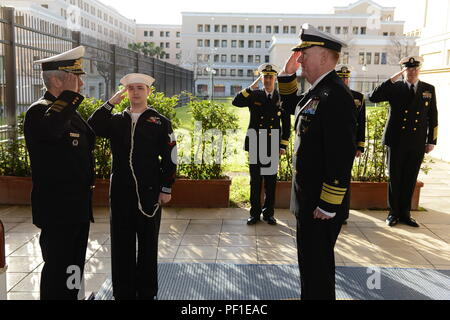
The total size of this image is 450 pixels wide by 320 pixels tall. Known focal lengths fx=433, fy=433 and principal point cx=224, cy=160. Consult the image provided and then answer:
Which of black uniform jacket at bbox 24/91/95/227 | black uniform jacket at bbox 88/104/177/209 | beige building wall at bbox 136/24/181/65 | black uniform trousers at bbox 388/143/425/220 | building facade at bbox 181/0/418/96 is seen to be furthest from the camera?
beige building wall at bbox 136/24/181/65

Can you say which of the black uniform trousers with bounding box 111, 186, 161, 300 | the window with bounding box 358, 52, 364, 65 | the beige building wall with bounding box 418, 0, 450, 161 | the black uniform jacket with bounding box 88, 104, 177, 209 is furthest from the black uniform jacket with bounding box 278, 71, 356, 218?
the window with bounding box 358, 52, 364, 65

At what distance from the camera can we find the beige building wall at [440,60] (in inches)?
478

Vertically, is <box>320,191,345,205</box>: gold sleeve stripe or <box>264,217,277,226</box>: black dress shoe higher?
<box>320,191,345,205</box>: gold sleeve stripe

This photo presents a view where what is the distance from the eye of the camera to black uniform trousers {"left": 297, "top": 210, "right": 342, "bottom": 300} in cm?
304

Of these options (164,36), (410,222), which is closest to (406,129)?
(410,222)

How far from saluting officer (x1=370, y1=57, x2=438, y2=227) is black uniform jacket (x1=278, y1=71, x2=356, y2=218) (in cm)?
336

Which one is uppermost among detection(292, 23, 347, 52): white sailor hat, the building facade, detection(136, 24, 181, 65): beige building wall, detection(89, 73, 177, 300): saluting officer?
detection(136, 24, 181, 65): beige building wall

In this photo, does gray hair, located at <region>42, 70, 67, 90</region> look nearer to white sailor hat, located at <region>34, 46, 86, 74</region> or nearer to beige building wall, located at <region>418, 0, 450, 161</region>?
white sailor hat, located at <region>34, 46, 86, 74</region>

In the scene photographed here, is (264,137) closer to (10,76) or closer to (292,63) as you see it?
(292,63)

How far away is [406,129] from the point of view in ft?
19.9

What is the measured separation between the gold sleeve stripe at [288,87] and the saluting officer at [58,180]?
1.58 metres

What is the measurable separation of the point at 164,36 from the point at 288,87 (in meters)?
110

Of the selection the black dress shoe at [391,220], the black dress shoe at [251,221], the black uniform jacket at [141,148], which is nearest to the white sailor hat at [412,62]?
the black dress shoe at [391,220]

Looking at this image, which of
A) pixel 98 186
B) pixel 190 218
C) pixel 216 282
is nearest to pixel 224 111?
pixel 190 218
